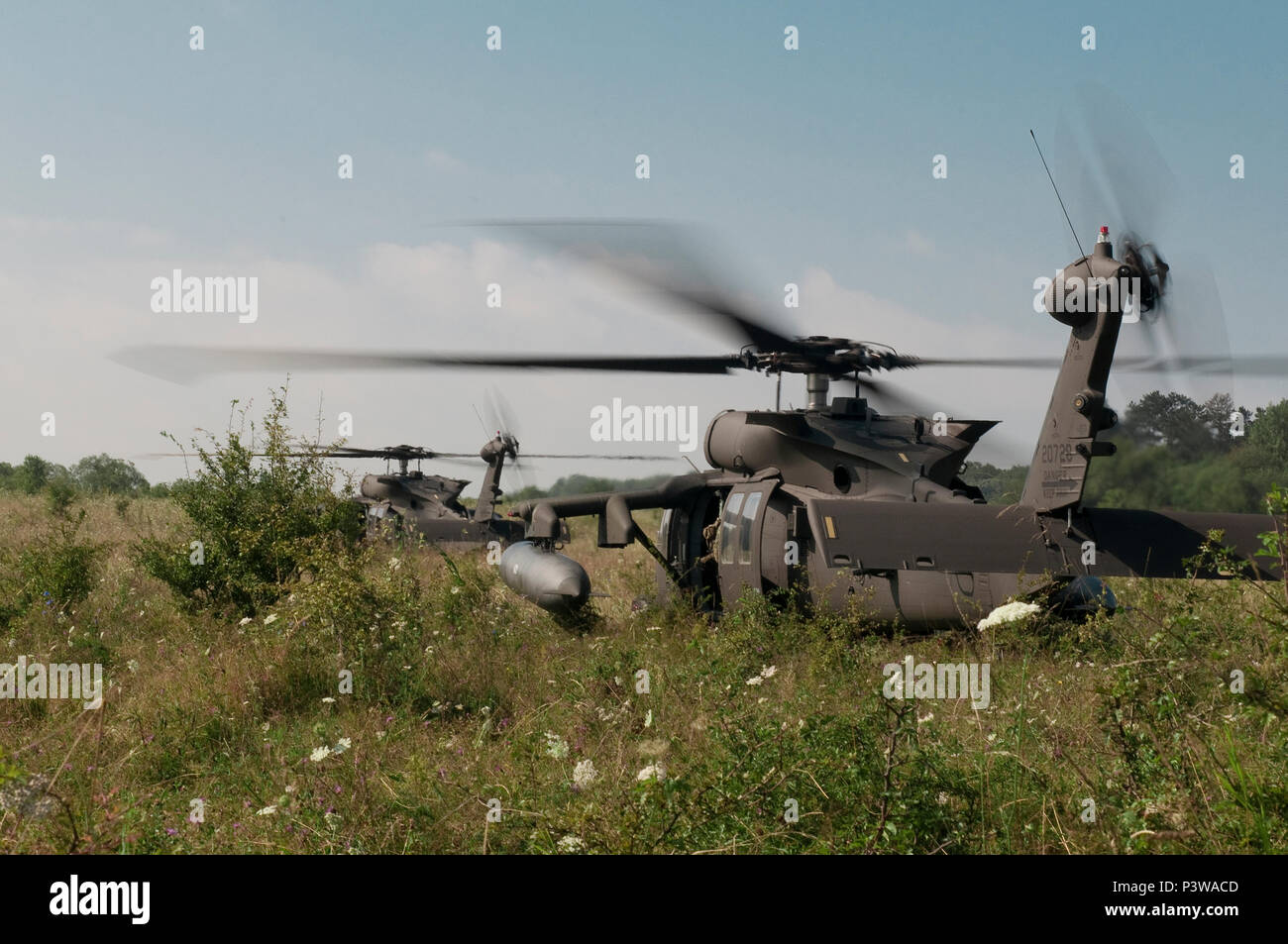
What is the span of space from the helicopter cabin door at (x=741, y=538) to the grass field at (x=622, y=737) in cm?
94

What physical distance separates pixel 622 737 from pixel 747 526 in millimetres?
5032

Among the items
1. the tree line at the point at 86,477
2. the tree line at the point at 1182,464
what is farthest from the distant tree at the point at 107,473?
the tree line at the point at 1182,464

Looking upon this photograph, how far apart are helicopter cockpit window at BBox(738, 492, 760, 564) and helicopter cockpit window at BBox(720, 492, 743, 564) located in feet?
0.53

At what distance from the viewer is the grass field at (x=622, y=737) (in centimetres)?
395

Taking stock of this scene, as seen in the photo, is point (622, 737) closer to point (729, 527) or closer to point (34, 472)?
point (729, 527)

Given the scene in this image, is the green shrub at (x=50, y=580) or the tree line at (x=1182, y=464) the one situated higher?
the tree line at (x=1182, y=464)

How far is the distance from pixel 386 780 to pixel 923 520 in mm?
5373

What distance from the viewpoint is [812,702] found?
251 inches

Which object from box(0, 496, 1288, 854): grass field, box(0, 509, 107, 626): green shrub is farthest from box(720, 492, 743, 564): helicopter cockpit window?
box(0, 509, 107, 626): green shrub

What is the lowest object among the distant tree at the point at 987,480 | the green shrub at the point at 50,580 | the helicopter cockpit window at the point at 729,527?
the green shrub at the point at 50,580

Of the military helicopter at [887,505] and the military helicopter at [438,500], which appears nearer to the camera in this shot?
the military helicopter at [887,505]

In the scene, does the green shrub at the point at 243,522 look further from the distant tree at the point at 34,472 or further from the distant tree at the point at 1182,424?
the distant tree at the point at 34,472

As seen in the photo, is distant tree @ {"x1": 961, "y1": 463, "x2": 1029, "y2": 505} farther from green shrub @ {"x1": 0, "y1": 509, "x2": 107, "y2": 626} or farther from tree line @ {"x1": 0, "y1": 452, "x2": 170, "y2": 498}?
tree line @ {"x1": 0, "y1": 452, "x2": 170, "y2": 498}

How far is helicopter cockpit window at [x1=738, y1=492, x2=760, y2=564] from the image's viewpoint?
34.1 ft
